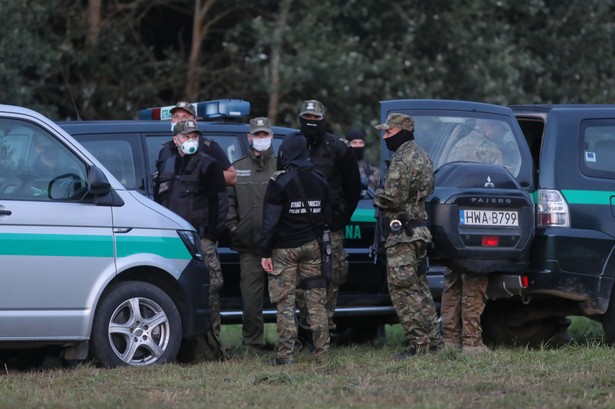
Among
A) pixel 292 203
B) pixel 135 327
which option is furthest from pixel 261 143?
pixel 135 327

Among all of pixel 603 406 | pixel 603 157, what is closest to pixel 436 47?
pixel 603 157

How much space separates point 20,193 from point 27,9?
30.7 feet

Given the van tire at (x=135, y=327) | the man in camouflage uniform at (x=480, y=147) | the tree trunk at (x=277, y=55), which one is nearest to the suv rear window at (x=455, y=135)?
the man in camouflage uniform at (x=480, y=147)

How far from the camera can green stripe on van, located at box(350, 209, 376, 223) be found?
10297 millimetres

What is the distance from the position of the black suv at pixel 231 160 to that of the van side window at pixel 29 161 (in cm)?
80

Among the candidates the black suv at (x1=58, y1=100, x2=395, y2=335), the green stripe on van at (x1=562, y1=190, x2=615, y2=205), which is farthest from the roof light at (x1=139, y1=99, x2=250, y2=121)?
the green stripe on van at (x1=562, y1=190, x2=615, y2=205)

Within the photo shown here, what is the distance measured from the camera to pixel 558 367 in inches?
322

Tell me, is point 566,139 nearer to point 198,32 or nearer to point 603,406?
point 603,406

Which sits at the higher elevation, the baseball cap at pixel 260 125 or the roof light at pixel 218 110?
the roof light at pixel 218 110

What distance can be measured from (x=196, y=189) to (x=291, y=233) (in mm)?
973

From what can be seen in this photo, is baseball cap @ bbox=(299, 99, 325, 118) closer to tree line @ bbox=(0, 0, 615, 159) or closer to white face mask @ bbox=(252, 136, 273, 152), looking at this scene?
white face mask @ bbox=(252, 136, 273, 152)

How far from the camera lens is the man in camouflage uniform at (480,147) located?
9.48 m

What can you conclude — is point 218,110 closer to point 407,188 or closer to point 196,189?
point 196,189

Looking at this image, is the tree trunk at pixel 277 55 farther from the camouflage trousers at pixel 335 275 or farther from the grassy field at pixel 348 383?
the grassy field at pixel 348 383
